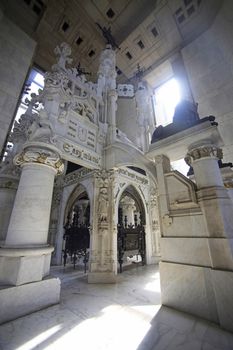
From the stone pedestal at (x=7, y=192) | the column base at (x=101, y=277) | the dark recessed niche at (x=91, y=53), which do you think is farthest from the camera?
the dark recessed niche at (x=91, y=53)

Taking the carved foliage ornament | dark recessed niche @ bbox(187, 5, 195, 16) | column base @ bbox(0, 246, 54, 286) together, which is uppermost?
dark recessed niche @ bbox(187, 5, 195, 16)

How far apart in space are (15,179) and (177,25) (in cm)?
1294

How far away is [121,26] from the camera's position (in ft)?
37.1

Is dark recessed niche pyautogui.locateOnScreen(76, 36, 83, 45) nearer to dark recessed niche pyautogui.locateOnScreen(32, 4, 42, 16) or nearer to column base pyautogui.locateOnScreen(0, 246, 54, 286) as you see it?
dark recessed niche pyautogui.locateOnScreen(32, 4, 42, 16)

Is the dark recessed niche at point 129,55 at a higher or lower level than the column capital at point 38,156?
higher

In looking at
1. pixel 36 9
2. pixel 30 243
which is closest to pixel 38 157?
pixel 30 243

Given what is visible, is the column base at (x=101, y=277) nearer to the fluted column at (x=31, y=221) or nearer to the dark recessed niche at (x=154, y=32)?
the fluted column at (x=31, y=221)

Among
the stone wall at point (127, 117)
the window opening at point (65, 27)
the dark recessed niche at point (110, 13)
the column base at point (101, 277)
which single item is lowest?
the column base at point (101, 277)

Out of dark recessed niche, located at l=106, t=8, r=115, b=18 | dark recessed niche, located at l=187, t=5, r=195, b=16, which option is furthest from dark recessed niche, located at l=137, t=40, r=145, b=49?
dark recessed niche, located at l=187, t=5, r=195, b=16

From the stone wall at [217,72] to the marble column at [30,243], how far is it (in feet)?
21.5

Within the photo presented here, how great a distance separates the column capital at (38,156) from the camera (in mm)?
3613

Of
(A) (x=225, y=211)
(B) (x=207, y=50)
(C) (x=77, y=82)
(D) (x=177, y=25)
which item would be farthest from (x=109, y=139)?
(D) (x=177, y=25)

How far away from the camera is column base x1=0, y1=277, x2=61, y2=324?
2523 mm

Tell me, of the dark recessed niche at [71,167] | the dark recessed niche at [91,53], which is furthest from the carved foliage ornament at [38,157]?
the dark recessed niche at [91,53]
